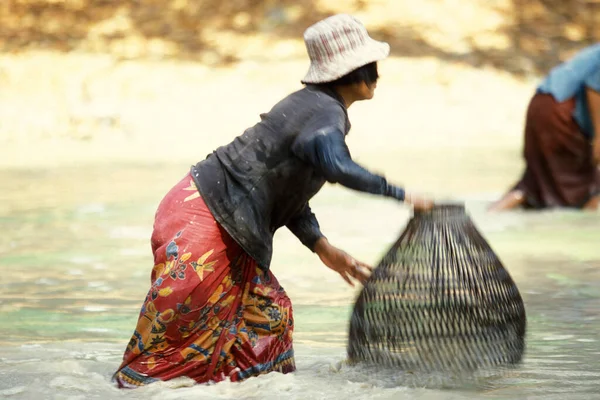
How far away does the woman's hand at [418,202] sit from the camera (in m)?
3.61

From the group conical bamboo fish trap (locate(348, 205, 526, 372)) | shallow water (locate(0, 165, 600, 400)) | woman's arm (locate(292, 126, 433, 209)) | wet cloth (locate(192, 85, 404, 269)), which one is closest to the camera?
woman's arm (locate(292, 126, 433, 209))

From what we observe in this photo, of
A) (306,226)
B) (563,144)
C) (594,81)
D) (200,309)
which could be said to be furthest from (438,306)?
(563,144)

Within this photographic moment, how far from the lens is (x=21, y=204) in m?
9.69

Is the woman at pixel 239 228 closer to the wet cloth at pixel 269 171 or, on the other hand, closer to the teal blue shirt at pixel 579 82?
the wet cloth at pixel 269 171

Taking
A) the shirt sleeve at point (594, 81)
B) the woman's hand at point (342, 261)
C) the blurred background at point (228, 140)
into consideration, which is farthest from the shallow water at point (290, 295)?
the shirt sleeve at point (594, 81)

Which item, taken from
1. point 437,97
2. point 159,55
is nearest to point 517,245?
point 437,97

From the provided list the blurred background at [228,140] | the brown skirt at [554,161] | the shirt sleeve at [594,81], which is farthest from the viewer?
the brown skirt at [554,161]

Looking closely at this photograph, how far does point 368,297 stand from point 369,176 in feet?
1.80

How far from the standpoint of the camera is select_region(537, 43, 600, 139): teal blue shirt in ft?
26.6

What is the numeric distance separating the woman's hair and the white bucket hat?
54 mm

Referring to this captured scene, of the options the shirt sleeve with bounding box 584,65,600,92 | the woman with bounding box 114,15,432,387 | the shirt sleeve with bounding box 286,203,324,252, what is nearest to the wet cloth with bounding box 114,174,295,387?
the woman with bounding box 114,15,432,387

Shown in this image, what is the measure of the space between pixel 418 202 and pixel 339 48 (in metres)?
0.57

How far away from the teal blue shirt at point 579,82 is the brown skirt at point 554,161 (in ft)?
0.21

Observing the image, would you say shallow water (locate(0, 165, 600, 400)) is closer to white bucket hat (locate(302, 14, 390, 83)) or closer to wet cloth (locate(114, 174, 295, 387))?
wet cloth (locate(114, 174, 295, 387))
